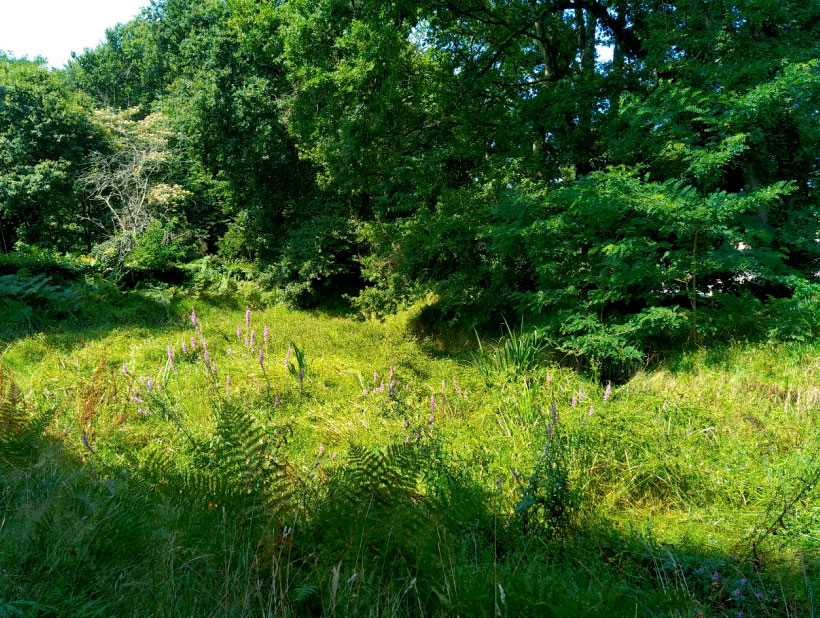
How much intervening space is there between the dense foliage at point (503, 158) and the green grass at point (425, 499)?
4.75 ft

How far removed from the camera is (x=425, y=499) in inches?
90.0

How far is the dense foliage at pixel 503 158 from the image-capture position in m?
6.12

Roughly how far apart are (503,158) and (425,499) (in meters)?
8.53

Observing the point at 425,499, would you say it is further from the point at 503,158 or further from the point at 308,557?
the point at 503,158

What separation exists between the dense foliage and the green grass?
1448mm

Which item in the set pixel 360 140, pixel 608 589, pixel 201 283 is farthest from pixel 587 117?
pixel 201 283

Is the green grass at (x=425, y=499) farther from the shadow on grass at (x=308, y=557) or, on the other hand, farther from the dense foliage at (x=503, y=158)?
the dense foliage at (x=503, y=158)

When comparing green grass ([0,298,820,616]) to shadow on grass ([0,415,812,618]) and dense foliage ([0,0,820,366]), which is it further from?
dense foliage ([0,0,820,366])

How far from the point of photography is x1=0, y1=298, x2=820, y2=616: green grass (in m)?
1.68

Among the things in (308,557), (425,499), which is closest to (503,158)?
(425,499)

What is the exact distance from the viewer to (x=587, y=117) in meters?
8.75

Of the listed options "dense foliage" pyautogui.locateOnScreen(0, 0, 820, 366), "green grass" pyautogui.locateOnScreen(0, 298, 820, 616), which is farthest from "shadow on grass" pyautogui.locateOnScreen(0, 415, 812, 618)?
"dense foliage" pyautogui.locateOnScreen(0, 0, 820, 366)

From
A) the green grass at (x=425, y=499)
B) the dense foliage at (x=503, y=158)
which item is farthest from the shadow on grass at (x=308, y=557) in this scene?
the dense foliage at (x=503, y=158)

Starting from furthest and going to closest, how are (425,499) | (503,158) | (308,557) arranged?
(503,158) → (425,499) → (308,557)
